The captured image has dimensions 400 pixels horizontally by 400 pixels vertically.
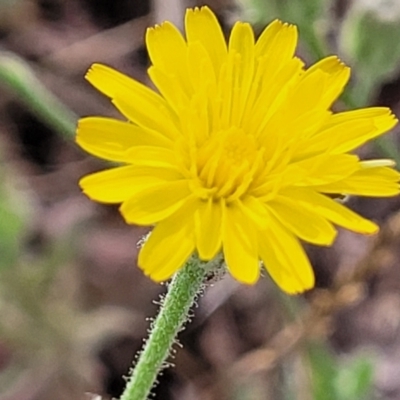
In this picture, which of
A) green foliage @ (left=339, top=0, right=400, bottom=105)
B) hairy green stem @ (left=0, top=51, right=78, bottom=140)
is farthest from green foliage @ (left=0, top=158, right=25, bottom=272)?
green foliage @ (left=339, top=0, right=400, bottom=105)

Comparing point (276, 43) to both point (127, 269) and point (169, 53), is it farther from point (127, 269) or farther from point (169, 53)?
point (127, 269)

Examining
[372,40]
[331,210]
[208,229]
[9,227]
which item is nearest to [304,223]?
[331,210]

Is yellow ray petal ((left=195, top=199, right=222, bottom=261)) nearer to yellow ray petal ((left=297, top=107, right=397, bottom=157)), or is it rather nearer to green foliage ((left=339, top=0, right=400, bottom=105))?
yellow ray petal ((left=297, top=107, right=397, bottom=157))

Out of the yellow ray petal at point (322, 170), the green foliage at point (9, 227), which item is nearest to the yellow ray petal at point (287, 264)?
the yellow ray petal at point (322, 170)

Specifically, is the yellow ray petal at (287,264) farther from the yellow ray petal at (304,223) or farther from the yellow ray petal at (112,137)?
the yellow ray petal at (112,137)

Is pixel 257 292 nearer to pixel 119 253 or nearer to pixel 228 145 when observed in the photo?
pixel 119 253

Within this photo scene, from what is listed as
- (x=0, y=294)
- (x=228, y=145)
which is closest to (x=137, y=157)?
(x=228, y=145)

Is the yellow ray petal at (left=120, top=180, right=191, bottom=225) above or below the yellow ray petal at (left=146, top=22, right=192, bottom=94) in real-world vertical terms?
below
